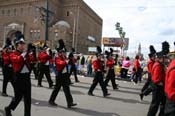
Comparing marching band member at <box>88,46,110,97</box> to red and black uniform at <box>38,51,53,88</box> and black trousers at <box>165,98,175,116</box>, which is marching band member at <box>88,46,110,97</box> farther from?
black trousers at <box>165,98,175,116</box>

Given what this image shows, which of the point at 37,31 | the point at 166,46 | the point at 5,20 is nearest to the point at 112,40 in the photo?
the point at 37,31

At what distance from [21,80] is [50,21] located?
72927 millimetres

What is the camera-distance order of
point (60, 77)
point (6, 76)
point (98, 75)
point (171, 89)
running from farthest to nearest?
point (98, 75) < point (6, 76) < point (60, 77) < point (171, 89)

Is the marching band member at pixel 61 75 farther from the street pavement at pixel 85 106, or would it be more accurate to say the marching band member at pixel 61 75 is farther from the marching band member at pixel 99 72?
the marching band member at pixel 99 72

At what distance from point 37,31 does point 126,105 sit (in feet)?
238

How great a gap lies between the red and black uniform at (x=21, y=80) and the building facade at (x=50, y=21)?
70084mm

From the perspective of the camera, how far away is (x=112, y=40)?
185 feet

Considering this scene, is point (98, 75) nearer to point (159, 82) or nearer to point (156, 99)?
point (159, 82)

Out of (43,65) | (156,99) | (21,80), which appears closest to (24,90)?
(21,80)

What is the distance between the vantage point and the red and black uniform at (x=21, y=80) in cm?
704

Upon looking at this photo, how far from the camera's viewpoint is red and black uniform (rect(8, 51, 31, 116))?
704 cm

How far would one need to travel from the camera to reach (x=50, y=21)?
260 ft

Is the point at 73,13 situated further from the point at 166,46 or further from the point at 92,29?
the point at 166,46

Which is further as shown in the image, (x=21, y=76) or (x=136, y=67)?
(x=136, y=67)
